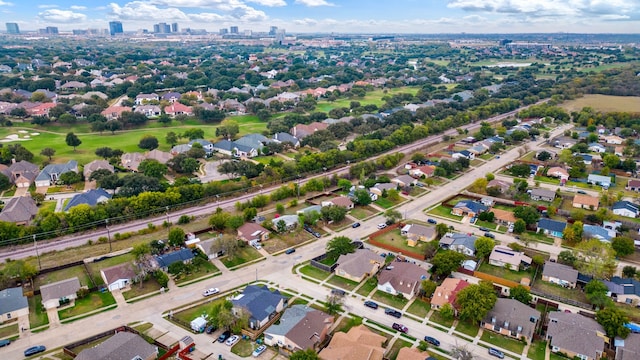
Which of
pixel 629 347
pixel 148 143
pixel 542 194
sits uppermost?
pixel 148 143

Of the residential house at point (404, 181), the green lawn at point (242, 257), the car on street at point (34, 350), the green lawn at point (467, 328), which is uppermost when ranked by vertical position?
the residential house at point (404, 181)

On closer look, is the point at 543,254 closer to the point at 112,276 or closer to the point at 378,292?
the point at 378,292

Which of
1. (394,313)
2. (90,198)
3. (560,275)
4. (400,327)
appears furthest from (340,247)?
(90,198)

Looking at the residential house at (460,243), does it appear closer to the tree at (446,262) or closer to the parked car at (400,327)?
the tree at (446,262)

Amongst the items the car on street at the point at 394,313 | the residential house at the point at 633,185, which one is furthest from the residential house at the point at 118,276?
the residential house at the point at 633,185

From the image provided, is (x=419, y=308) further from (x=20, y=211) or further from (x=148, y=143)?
(x=148, y=143)

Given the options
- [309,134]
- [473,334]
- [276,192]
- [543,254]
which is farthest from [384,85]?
[473,334]

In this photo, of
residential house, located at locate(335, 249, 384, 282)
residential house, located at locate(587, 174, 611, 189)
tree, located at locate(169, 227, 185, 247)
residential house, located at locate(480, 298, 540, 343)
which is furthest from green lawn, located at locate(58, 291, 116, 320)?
residential house, located at locate(587, 174, 611, 189)
